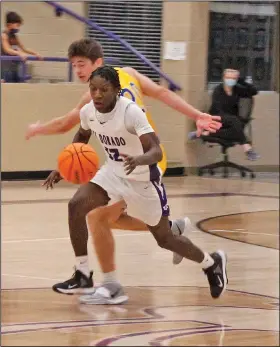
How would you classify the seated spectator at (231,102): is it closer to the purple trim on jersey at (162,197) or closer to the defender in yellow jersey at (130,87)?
the defender in yellow jersey at (130,87)

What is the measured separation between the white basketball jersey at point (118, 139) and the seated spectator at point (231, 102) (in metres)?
5.64

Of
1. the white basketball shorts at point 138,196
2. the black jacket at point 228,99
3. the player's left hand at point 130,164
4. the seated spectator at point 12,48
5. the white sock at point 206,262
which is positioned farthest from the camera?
the black jacket at point 228,99

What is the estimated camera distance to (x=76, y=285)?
476 cm

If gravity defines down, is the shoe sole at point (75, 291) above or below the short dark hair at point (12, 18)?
below

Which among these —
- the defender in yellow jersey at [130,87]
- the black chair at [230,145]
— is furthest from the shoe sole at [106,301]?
the black chair at [230,145]

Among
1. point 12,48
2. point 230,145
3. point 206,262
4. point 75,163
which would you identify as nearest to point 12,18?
point 12,48

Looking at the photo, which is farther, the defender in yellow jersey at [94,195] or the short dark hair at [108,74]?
the defender in yellow jersey at [94,195]

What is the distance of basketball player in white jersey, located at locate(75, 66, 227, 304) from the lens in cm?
430

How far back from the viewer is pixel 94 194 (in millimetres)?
4605

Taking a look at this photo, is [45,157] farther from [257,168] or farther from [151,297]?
[151,297]

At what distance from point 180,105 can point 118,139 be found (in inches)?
18.9

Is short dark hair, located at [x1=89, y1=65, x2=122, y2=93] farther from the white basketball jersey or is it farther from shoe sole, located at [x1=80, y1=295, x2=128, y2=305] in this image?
shoe sole, located at [x1=80, y1=295, x2=128, y2=305]

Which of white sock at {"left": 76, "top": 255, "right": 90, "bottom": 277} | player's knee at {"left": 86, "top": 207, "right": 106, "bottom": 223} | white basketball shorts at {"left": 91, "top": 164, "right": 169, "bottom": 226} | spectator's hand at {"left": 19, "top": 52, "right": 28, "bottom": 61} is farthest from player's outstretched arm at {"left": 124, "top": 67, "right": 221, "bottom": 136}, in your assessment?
spectator's hand at {"left": 19, "top": 52, "right": 28, "bottom": 61}

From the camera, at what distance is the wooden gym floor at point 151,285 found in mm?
3994
